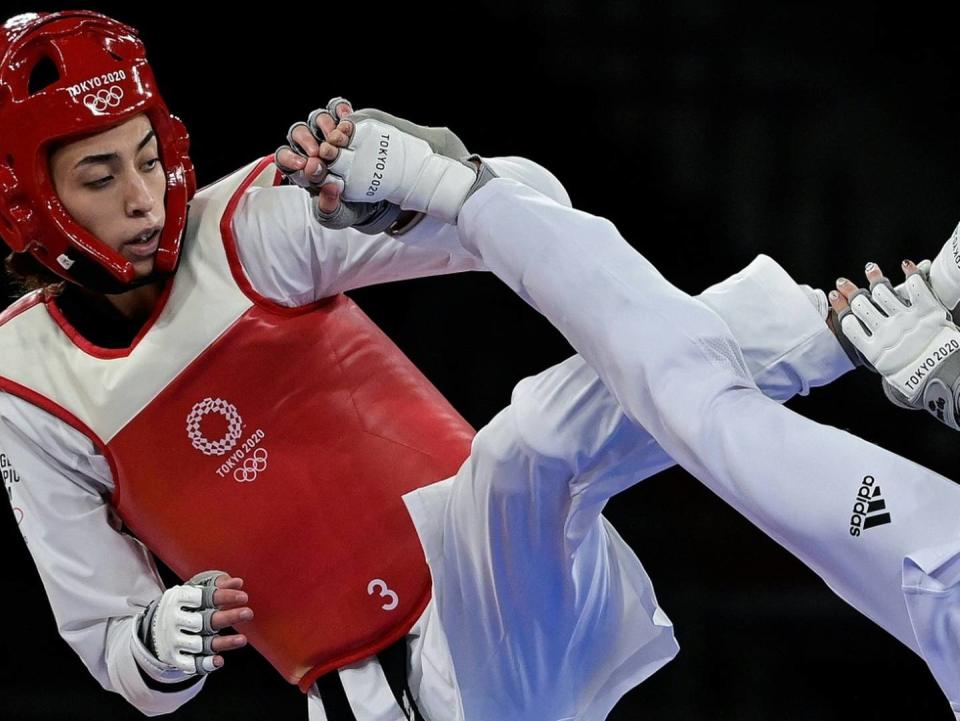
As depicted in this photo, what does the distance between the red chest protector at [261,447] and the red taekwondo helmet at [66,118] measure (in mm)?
97

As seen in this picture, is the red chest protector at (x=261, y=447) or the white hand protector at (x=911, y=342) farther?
the red chest protector at (x=261, y=447)

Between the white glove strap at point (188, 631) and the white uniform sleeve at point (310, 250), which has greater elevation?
the white uniform sleeve at point (310, 250)

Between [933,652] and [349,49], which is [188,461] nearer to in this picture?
[933,652]

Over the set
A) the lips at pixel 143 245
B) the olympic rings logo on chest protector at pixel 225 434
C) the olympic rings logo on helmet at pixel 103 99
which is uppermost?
the olympic rings logo on helmet at pixel 103 99

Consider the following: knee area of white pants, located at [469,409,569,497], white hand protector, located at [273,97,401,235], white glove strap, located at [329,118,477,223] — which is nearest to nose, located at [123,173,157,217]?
white hand protector, located at [273,97,401,235]

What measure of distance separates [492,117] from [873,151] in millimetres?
1125

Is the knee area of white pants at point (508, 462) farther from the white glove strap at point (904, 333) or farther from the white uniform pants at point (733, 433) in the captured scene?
the white glove strap at point (904, 333)

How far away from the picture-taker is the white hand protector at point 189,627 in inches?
79.2

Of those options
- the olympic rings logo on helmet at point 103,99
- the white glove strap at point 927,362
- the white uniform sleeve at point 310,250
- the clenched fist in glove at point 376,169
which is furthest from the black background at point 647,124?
the white glove strap at point 927,362

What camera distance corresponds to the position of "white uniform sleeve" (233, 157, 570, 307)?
2121 millimetres

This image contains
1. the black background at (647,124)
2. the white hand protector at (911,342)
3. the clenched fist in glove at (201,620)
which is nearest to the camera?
the white hand protector at (911,342)

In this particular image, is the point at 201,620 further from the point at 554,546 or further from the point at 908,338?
the point at 908,338

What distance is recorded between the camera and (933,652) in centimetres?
141

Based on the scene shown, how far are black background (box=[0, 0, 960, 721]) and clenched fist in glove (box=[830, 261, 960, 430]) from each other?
195 cm
